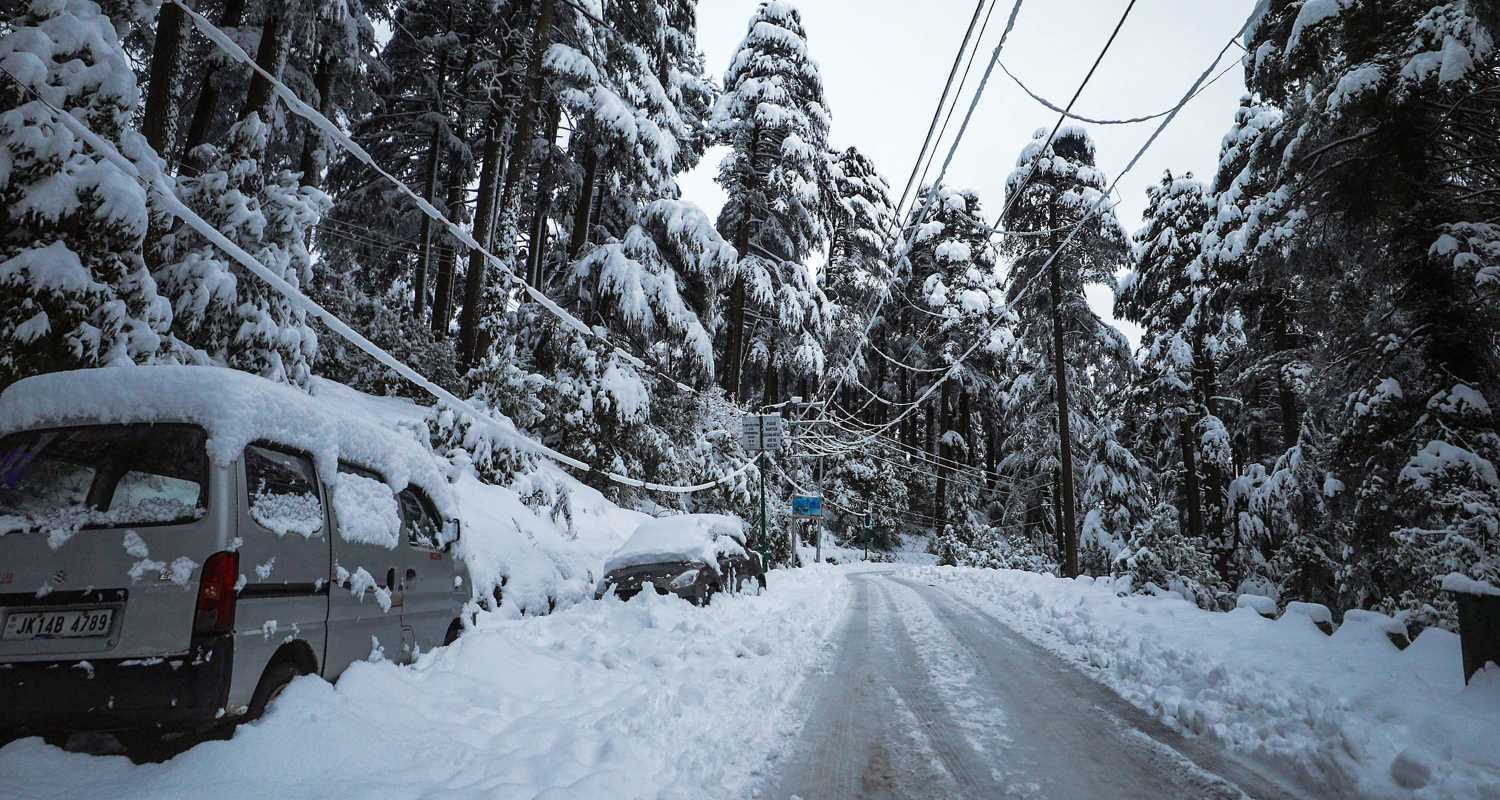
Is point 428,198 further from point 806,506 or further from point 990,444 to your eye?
point 990,444

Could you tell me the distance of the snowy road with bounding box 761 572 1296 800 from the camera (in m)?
3.74

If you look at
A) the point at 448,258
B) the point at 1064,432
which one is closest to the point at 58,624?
the point at 448,258

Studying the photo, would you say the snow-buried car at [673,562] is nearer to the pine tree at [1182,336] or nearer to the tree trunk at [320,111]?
the tree trunk at [320,111]

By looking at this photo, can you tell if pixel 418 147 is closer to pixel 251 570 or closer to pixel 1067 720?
pixel 251 570

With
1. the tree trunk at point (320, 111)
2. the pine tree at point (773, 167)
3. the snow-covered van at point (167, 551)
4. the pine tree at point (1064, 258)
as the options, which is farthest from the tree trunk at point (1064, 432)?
the tree trunk at point (320, 111)

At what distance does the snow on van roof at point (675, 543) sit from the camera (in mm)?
9953

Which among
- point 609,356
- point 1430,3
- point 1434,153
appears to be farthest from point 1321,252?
point 609,356

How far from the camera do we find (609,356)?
15188mm

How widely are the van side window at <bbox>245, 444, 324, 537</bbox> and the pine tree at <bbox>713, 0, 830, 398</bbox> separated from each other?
18.8 m

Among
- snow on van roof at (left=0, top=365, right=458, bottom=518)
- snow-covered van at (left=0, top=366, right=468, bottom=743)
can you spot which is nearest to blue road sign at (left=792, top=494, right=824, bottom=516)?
snow-covered van at (left=0, top=366, right=468, bottom=743)

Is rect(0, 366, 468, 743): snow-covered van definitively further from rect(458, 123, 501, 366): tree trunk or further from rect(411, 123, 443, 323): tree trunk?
rect(411, 123, 443, 323): tree trunk

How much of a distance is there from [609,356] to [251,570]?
12.0 metres

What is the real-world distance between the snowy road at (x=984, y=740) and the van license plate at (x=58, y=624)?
3235 mm

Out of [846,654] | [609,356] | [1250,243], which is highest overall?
[1250,243]
